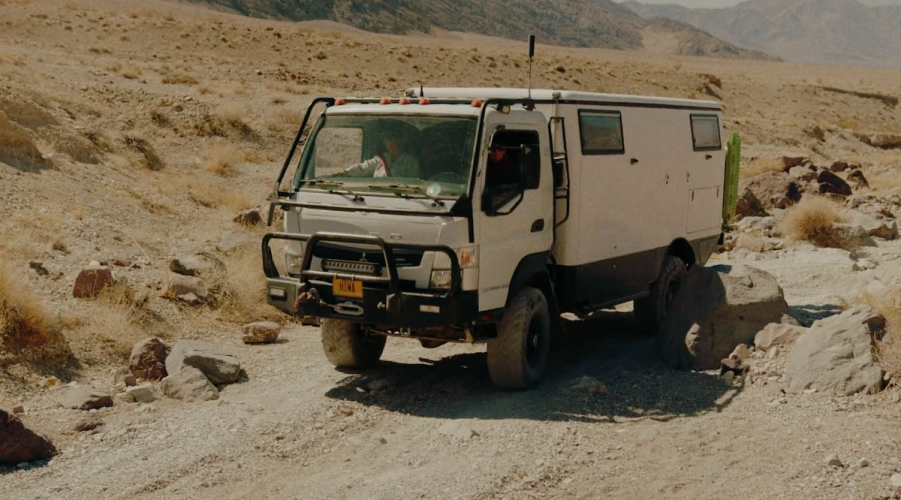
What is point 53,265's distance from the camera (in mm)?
12234

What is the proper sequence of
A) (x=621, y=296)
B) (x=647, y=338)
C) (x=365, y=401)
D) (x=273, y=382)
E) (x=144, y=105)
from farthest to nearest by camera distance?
1. (x=144, y=105)
2. (x=647, y=338)
3. (x=621, y=296)
4. (x=273, y=382)
5. (x=365, y=401)

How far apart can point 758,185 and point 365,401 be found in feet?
58.1

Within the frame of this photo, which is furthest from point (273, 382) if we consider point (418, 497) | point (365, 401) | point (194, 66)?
point (194, 66)

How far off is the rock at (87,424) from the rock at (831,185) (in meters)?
19.9

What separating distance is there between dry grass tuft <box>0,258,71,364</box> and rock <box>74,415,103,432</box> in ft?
5.25

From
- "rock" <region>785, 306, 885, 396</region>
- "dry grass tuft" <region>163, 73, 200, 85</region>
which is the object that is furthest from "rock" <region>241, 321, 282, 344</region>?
"dry grass tuft" <region>163, 73, 200, 85</region>

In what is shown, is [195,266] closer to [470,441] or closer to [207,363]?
[207,363]

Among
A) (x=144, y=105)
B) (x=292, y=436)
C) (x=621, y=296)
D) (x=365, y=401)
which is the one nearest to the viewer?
(x=292, y=436)

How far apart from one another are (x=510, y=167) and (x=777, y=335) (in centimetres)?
315

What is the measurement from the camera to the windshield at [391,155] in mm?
8711

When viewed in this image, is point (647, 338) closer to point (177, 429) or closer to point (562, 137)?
point (562, 137)

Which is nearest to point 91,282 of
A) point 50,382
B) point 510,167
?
point 50,382

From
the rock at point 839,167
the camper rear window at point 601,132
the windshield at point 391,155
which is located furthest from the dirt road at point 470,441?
the rock at point 839,167

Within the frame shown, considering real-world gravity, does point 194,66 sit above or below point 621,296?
above
